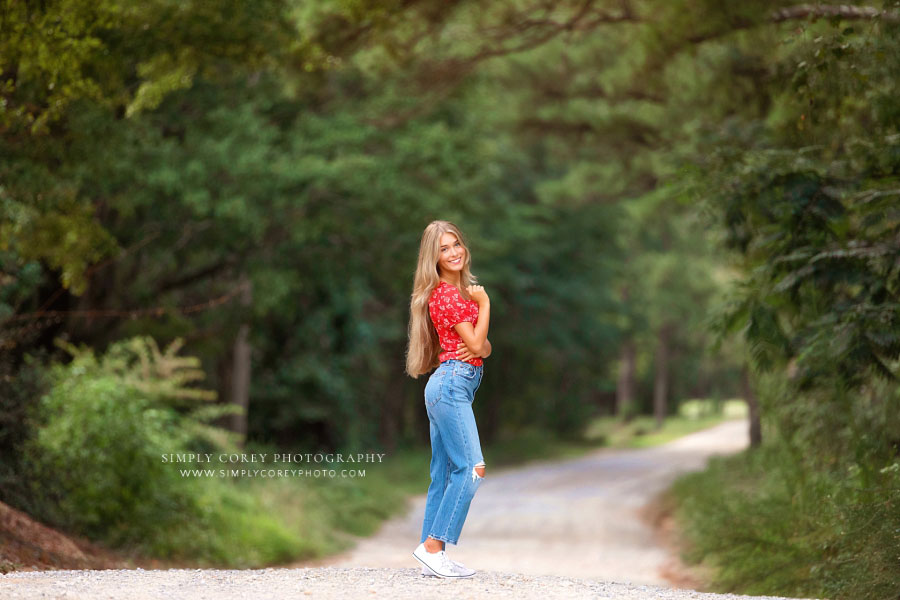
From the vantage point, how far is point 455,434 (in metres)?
5.95

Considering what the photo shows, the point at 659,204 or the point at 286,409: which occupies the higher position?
the point at 659,204

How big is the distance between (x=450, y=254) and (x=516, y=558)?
7.45 meters

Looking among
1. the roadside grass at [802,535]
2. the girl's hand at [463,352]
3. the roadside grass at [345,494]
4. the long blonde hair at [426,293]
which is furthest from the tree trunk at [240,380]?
the girl's hand at [463,352]

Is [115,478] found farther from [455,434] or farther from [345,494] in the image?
[345,494]

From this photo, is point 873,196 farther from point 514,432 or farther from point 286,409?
point 514,432

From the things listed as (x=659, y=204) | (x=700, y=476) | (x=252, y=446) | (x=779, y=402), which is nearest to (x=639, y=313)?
(x=659, y=204)

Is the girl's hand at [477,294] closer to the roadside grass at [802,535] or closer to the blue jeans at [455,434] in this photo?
the blue jeans at [455,434]

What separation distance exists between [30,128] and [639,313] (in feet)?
94.7

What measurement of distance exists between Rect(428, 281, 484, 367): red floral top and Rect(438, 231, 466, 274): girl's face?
0.14m

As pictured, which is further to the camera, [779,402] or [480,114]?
[480,114]

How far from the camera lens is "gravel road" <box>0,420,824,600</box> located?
18.2 ft

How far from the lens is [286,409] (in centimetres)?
2181

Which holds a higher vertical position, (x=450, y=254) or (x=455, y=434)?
(x=450, y=254)

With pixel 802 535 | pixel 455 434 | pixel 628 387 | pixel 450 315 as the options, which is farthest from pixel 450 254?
pixel 628 387
